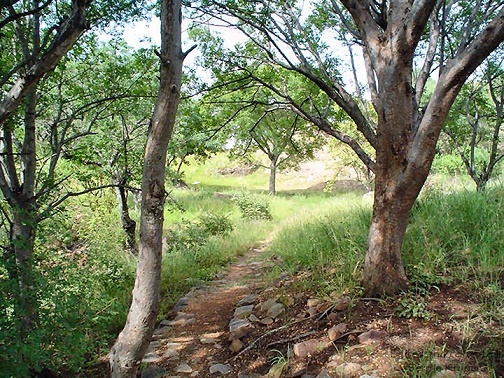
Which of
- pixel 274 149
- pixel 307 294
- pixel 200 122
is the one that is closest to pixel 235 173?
pixel 274 149

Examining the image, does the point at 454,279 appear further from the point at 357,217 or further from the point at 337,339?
the point at 357,217

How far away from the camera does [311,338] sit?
10.3ft

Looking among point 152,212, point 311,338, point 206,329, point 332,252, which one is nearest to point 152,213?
point 152,212

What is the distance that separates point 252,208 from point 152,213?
28.9 ft

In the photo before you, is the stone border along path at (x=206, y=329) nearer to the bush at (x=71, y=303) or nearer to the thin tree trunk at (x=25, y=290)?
the bush at (x=71, y=303)

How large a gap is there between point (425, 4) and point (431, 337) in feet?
8.46

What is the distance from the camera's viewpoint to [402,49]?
3090 mm

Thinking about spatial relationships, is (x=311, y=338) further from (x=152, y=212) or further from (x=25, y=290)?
(x=25, y=290)

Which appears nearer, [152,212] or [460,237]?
[152,212]

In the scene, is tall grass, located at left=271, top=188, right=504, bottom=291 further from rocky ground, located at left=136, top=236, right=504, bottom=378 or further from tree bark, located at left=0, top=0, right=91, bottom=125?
tree bark, located at left=0, top=0, right=91, bottom=125

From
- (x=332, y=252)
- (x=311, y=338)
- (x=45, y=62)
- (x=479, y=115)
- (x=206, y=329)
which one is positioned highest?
(x=479, y=115)

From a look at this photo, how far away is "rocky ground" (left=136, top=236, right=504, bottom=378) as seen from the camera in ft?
8.27

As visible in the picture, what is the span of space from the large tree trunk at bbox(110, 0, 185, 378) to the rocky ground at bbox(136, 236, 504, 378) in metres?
0.71

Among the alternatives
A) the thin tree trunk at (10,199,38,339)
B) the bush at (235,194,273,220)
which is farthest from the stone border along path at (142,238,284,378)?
the bush at (235,194,273,220)
